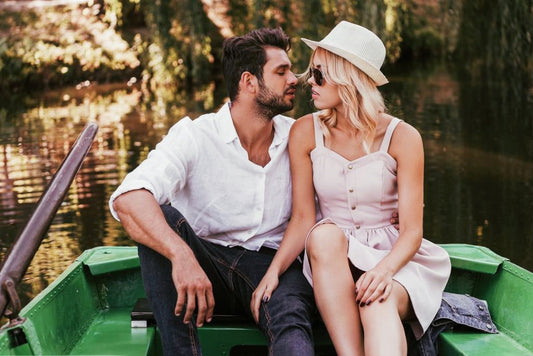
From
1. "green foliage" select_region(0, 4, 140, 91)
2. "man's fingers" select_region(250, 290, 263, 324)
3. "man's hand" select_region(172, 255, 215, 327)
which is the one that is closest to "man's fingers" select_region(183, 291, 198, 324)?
"man's hand" select_region(172, 255, 215, 327)

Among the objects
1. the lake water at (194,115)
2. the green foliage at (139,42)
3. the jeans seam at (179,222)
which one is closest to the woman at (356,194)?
the jeans seam at (179,222)

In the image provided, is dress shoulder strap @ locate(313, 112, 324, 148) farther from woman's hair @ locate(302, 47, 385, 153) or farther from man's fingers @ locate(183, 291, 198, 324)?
man's fingers @ locate(183, 291, 198, 324)

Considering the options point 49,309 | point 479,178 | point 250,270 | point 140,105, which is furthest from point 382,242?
point 140,105

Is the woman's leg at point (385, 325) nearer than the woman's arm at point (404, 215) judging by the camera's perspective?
Yes

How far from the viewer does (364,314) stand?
2.13 m

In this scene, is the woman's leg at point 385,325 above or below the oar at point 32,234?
below

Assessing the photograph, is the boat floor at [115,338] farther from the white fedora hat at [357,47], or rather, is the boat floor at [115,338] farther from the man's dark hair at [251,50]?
the white fedora hat at [357,47]

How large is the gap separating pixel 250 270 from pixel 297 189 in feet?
0.95

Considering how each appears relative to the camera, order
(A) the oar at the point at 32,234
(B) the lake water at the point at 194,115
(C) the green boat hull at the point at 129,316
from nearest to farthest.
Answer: (A) the oar at the point at 32,234, (C) the green boat hull at the point at 129,316, (B) the lake water at the point at 194,115

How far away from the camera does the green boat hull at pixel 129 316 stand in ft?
7.37

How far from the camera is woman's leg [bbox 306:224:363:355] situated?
2129 millimetres

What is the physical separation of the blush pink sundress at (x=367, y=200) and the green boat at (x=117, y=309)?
0.22 meters

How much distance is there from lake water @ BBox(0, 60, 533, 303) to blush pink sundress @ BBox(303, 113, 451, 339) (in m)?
1.09

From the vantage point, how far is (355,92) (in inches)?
95.2
